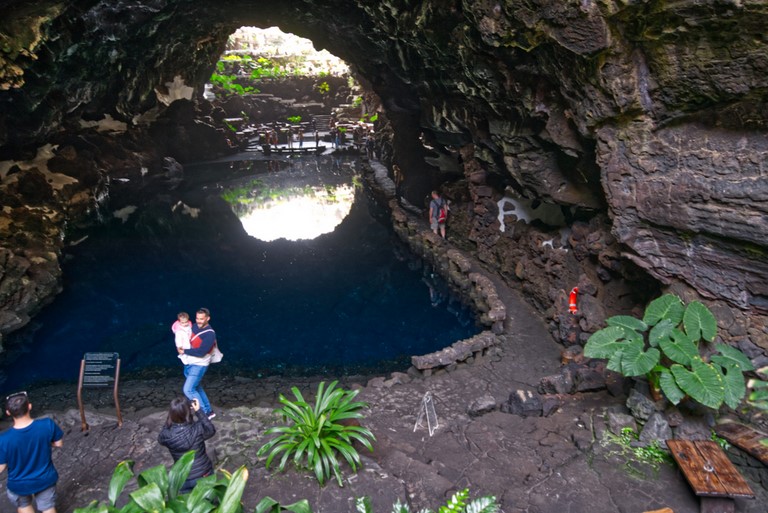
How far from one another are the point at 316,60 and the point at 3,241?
1538 inches

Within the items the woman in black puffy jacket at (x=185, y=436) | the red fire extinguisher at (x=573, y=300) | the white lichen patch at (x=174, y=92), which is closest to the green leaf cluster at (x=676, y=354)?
the red fire extinguisher at (x=573, y=300)

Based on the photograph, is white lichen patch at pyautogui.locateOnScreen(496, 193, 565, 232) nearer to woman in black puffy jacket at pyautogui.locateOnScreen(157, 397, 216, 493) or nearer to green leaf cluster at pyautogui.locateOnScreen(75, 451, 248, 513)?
woman in black puffy jacket at pyautogui.locateOnScreen(157, 397, 216, 493)

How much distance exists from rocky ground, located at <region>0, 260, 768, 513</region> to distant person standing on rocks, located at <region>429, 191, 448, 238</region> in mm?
8395

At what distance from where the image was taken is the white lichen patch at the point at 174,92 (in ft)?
105

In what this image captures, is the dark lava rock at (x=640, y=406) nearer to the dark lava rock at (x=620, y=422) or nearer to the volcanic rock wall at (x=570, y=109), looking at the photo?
the dark lava rock at (x=620, y=422)

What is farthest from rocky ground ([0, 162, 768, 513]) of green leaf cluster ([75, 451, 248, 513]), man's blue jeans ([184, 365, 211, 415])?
green leaf cluster ([75, 451, 248, 513])

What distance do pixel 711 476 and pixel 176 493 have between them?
20.0ft

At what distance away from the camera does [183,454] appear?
5992 mm

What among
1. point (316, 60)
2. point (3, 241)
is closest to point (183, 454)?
point (3, 241)

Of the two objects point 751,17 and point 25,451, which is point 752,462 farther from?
point 25,451

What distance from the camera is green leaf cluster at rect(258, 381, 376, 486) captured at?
682 cm

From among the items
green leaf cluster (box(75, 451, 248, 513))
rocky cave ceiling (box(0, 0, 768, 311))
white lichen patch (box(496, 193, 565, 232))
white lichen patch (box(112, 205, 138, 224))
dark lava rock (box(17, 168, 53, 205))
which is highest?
rocky cave ceiling (box(0, 0, 768, 311))

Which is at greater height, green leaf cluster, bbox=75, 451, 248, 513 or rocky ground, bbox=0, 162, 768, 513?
green leaf cluster, bbox=75, 451, 248, 513

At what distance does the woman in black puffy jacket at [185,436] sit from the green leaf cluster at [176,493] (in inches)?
13.6
